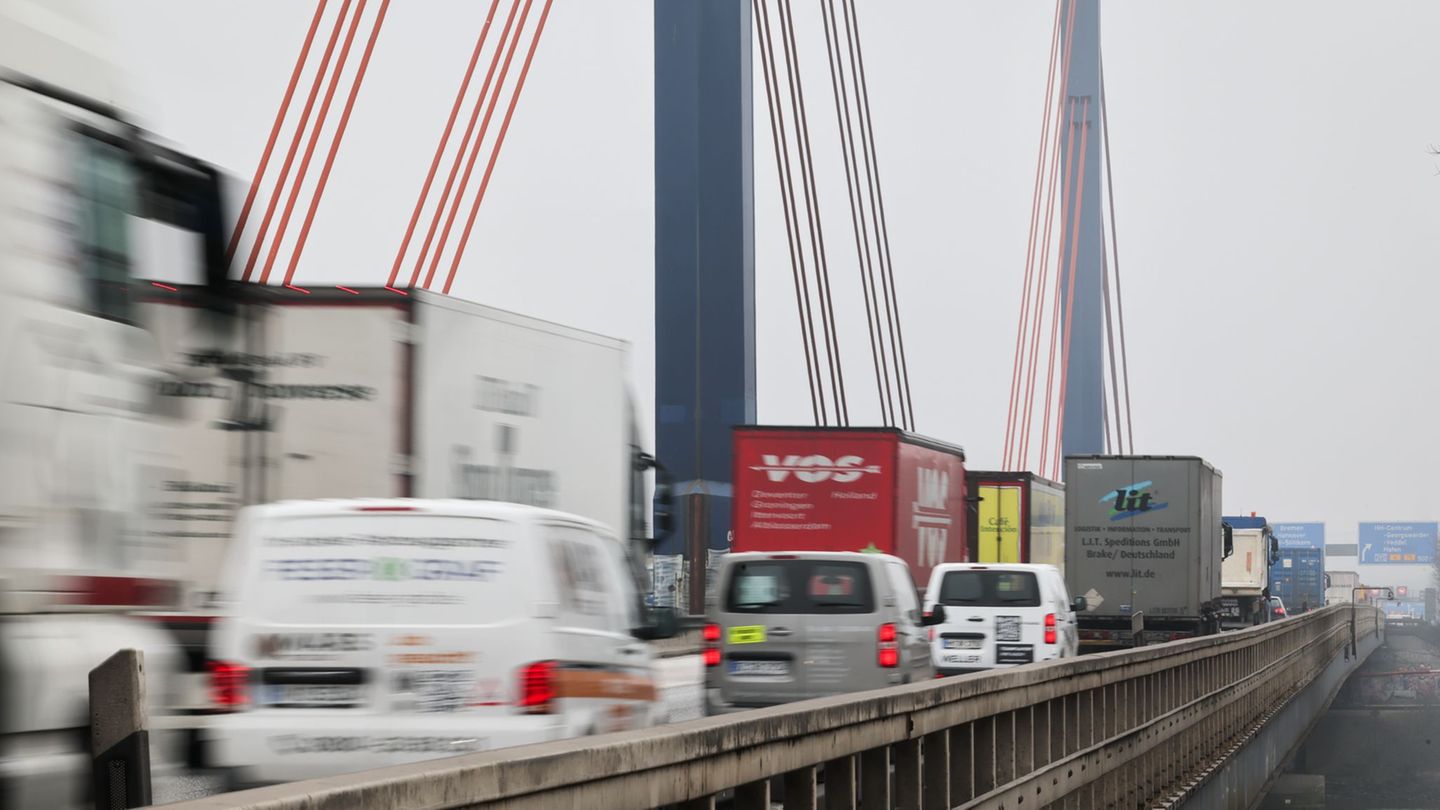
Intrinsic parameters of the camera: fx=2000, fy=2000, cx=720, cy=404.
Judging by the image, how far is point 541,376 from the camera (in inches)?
579

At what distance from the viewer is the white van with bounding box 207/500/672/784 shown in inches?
322

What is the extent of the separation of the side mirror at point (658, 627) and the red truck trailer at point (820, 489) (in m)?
12.9

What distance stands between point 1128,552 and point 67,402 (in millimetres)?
26198

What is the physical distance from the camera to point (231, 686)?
8.33 meters

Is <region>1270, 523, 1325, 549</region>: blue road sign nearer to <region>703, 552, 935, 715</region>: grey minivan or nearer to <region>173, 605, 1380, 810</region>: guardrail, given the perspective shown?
<region>173, 605, 1380, 810</region>: guardrail

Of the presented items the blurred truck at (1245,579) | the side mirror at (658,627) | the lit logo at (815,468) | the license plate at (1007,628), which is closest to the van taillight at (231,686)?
the side mirror at (658,627)

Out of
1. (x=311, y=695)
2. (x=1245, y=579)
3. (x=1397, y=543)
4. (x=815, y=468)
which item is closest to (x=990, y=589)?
(x=815, y=468)

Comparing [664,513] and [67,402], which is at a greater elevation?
[67,402]

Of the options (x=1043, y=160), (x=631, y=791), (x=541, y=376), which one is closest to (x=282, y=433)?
(x=541, y=376)

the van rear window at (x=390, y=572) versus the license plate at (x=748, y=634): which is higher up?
the van rear window at (x=390, y=572)

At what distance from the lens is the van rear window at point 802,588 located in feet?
49.6

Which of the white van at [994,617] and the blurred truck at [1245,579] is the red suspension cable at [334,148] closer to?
the white van at [994,617]

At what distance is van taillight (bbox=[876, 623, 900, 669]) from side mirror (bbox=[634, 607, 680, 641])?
4657 mm

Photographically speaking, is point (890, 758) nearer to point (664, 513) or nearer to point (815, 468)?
point (664, 513)
